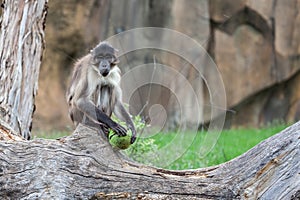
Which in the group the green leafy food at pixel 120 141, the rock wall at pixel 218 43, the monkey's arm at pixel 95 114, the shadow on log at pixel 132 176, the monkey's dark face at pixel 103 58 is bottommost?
the shadow on log at pixel 132 176

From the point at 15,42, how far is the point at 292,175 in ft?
14.9

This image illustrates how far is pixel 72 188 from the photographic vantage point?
17.1ft

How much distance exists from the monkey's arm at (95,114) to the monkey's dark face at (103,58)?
41 cm

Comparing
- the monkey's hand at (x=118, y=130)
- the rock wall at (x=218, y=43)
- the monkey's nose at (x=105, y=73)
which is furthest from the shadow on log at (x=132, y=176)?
the rock wall at (x=218, y=43)

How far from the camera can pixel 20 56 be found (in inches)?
322

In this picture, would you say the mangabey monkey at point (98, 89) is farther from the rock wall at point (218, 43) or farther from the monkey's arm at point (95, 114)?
the rock wall at point (218, 43)

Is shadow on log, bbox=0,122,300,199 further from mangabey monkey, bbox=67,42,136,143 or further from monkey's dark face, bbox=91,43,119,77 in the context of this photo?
monkey's dark face, bbox=91,43,119,77

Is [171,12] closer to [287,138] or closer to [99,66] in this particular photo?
[99,66]

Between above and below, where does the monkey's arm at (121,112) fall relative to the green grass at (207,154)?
above

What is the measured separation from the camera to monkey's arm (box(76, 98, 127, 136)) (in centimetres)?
676

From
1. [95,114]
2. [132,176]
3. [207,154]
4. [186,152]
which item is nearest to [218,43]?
[186,152]

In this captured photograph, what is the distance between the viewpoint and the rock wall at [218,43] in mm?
16922

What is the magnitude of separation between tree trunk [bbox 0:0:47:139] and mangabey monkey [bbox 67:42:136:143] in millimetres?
710

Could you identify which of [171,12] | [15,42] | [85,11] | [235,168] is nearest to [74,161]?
[235,168]
